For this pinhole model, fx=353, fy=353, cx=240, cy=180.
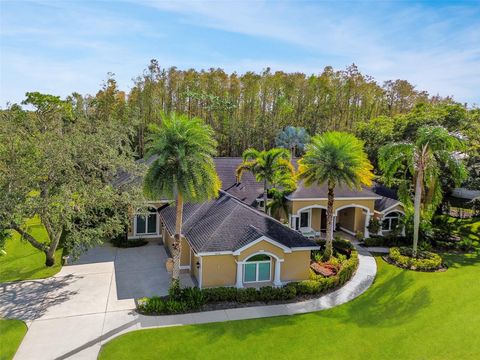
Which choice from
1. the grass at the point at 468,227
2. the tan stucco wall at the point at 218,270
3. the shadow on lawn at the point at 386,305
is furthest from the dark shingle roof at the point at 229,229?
the grass at the point at 468,227

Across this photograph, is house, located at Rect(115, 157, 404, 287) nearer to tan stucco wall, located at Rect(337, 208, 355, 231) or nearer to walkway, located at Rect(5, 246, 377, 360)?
tan stucco wall, located at Rect(337, 208, 355, 231)

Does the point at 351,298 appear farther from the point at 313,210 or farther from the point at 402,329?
the point at 313,210

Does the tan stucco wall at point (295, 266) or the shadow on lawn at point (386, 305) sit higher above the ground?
the tan stucco wall at point (295, 266)

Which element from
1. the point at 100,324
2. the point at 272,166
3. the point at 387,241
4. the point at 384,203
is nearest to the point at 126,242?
the point at 100,324

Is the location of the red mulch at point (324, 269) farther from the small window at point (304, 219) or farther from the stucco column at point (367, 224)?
the stucco column at point (367, 224)

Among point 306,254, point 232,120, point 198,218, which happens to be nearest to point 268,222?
point 306,254

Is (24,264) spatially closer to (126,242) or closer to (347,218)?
(126,242)
